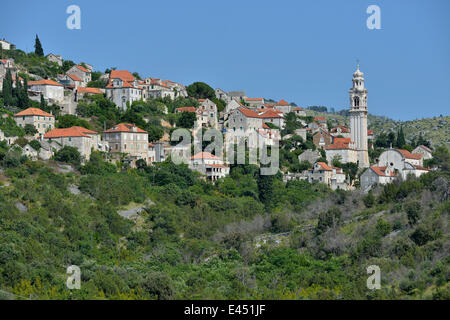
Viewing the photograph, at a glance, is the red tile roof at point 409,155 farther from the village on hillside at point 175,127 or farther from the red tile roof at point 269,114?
the red tile roof at point 269,114

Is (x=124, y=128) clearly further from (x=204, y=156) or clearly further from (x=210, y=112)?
(x=210, y=112)

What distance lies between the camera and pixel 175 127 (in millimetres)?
77938

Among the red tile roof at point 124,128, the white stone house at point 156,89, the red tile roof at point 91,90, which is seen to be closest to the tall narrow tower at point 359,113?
the white stone house at point 156,89

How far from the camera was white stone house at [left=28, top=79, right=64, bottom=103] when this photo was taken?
7869 cm

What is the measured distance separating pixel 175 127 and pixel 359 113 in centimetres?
1851

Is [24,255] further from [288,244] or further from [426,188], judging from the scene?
[426,188]

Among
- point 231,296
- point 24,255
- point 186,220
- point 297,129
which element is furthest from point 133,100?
point 231,296

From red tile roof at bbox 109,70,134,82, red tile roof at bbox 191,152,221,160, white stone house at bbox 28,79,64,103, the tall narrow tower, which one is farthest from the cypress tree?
the tall narrow tower

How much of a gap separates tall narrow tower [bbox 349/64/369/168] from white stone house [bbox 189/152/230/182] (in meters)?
16.4

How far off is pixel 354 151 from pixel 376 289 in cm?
4139

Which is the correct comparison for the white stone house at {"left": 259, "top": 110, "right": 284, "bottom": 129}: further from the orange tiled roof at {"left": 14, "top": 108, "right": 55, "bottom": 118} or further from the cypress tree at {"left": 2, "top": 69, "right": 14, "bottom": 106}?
the cypress tree at {"left": 2, "top": 69, "right": 14, "bottom": 106}

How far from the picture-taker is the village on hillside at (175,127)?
69.8 metres

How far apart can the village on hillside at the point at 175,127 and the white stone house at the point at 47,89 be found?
0.29 feet

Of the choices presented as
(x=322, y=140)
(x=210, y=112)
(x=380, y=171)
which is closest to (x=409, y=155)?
(x=380, y=171)
